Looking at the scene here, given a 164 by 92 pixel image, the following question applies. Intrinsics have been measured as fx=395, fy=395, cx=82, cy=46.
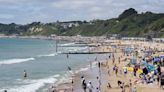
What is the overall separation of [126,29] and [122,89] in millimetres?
146569

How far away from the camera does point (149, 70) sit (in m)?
40.9

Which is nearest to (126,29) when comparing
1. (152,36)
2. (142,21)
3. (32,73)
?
(142,21)

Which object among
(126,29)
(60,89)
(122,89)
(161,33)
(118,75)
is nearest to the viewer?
(122,89)

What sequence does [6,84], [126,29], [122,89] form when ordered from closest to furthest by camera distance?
1. [122,89]
2. [6,84]
3. [126,29]

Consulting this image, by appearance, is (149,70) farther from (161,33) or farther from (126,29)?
(126,29)

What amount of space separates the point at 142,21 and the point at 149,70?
140 metres

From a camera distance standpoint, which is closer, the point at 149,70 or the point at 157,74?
the point at 157,74

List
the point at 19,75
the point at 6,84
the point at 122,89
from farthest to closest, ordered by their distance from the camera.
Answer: the point at 19,75, the point at 6,84, the point at 122,89

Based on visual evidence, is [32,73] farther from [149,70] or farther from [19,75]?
[149,70]

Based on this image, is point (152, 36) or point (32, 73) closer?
point (32, 73)

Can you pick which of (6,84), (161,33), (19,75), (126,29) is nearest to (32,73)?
(19,75)

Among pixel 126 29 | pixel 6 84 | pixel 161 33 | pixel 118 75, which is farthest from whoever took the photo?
pixel 126 29

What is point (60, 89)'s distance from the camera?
117 feet

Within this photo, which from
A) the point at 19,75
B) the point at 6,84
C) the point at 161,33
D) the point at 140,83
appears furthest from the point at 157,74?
the point at 161,33
